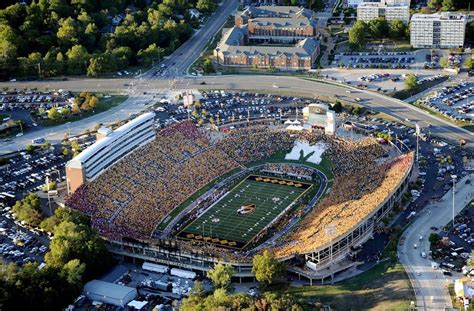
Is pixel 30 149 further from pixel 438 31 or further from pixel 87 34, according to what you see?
pixel 438 31

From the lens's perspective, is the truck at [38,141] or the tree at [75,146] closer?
the tree at [75,146]

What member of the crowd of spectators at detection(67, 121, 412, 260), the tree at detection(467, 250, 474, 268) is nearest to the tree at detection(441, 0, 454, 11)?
the crowd of spectators at detection(67, 121, 412, 260)

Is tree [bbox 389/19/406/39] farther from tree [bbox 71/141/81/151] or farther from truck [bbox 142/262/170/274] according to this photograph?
truck [bbox 142/262/170/274]

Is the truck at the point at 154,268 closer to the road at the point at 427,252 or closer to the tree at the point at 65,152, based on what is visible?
the road at the point at 427,252

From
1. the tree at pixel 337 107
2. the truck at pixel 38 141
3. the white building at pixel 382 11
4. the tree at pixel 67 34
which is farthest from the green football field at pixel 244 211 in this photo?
the white building at pixel 382 11

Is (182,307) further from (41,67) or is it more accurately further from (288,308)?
(41,67)

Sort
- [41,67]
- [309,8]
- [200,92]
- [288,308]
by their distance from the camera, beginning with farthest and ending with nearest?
[309,8] < [41,67] < [200,92] < [288,308]

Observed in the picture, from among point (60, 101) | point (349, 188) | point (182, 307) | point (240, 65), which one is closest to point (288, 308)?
point (182, 307)
